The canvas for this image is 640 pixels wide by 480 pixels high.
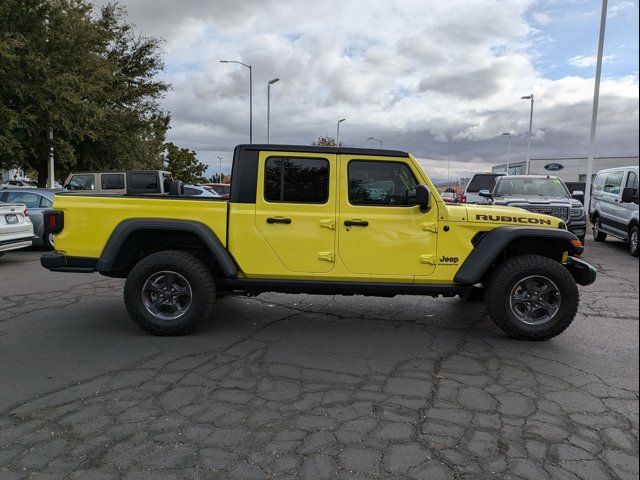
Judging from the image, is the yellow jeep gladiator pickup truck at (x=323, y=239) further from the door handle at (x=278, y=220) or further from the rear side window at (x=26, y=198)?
the rear side window at (x=26, y=198)

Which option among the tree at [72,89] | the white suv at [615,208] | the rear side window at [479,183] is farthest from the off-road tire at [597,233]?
the tree at [72,89]

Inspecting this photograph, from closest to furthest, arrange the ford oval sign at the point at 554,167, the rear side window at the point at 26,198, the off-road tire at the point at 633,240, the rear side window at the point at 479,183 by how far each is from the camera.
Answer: the off-road tire at the point at 633,240 < the rear side window at the point at 26,198 < the rear side window at the point at 479,183 < the ford oval sign at the point at 554,167

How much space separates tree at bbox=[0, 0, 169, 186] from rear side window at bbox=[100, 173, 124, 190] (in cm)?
351

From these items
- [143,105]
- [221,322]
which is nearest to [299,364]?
[221,322]

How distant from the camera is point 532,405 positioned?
355cm

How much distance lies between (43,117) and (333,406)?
1844 centimetres

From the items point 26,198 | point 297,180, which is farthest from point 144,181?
point 297,180

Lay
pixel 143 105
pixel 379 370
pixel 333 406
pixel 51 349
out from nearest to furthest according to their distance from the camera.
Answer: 1. pixel 333 406
2. pixel 379 370
3. pixel 51 349
4. pixel 143 105

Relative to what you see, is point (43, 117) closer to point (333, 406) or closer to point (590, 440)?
point (333, 406)

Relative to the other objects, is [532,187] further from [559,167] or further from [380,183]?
[559,167]

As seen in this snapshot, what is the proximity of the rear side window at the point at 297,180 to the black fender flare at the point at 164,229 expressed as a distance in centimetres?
70

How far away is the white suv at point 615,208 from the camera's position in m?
11.0

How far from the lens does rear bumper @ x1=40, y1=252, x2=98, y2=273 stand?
200 inches

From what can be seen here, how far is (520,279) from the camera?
15.9 ft
